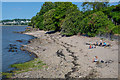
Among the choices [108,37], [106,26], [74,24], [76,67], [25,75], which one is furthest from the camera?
[74,24]

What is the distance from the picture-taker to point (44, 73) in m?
18.5

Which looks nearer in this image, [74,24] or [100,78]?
[100,78]

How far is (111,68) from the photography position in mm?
18609

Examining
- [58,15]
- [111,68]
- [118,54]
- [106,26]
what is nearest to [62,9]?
[58,15]

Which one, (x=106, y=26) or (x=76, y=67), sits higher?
(x=106, y=26)

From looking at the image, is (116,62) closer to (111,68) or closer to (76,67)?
(111,68)

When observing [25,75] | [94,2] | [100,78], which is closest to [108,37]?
[100,78]

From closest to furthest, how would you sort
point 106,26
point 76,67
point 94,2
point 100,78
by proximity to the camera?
1. point 100,78
2. point 76,67
3. point 106,26
4. point 94,2

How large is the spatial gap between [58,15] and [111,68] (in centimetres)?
4708

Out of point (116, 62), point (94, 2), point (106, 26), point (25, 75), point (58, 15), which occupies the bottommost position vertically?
point (25, 75)

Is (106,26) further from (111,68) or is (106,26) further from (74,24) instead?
(111,68)

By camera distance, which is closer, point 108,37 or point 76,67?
point 76,67

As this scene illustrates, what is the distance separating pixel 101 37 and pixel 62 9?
25819mm

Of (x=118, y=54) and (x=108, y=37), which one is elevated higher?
(x=108, y=37)
